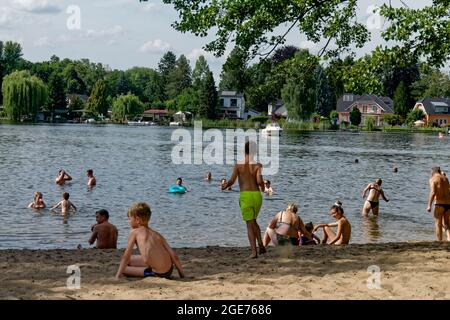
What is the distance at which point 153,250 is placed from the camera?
27.9ft

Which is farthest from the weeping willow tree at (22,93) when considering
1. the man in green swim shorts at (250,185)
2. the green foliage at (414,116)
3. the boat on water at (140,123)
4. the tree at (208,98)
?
the man in green swim shorts at (250,185)

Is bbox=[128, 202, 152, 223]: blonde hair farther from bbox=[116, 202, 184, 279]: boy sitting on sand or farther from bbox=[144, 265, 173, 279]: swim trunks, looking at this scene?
bbox=[144, 265, 173, 279]: swim trunks

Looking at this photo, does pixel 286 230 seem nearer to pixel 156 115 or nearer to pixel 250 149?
pixel 250 149

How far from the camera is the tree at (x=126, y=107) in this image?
486 ft

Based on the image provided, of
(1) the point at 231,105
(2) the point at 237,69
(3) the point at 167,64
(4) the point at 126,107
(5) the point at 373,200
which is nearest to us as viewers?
(2) the point at 237,69

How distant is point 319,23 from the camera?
12945 mm

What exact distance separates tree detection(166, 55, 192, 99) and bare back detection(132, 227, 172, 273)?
168409 mm

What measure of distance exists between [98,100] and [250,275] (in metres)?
144

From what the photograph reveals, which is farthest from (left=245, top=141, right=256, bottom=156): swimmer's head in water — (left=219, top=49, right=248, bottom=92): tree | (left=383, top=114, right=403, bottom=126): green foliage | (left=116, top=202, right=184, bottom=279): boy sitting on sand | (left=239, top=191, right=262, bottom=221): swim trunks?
(left=383, top=114, right=403, bottom=126): green foliage

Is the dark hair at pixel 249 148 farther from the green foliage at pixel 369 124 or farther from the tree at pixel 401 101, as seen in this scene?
the tree at pixel 401 101

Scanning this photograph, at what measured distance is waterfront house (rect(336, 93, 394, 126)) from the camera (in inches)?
5002

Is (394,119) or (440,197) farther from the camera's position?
(394,119)

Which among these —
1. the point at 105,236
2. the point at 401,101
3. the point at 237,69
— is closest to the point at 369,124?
the point at 401,101
